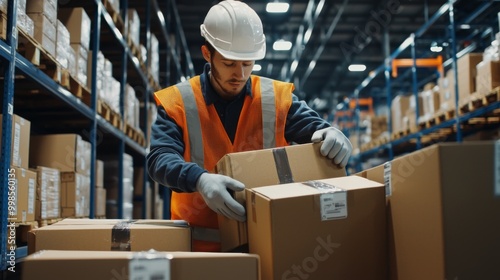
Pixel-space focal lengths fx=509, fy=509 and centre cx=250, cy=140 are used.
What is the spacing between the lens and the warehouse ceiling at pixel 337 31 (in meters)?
13.4

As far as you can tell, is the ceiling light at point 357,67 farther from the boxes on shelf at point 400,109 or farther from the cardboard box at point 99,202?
the cardboard box at point 99,202

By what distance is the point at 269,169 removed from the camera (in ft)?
7.23

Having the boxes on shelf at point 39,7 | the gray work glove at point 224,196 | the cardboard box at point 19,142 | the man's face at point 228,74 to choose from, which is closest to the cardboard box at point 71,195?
the cardboard box at point 19,142

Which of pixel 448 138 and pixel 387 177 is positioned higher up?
pixel 448 138

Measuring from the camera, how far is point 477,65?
650 cm

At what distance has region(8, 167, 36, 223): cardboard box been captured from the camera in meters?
3.05

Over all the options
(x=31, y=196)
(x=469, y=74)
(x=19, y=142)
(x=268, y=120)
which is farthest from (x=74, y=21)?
(x=469, y=74)

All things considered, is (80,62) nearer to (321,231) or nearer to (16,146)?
(16,146)

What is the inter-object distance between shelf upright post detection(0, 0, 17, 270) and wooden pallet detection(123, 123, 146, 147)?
9.87 ft

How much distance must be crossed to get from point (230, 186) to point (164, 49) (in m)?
8.07

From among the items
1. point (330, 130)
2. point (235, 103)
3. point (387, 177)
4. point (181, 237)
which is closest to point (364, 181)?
point (387, 177)

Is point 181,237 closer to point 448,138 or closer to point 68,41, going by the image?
point 68,41

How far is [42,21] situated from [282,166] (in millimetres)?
2318

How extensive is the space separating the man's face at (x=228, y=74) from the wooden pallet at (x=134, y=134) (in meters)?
3.44
